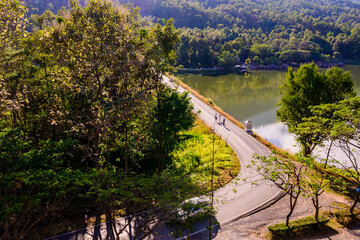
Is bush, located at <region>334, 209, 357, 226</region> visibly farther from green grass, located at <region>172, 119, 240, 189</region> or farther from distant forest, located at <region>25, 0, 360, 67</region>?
distant forest, located at <region>25, 0, 360, 67</region>

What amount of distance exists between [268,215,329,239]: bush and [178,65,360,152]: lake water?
49.8 feet

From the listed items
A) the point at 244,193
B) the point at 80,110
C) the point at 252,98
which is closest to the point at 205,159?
the point at 244,193

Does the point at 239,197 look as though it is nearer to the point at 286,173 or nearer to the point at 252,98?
the point at 286,173

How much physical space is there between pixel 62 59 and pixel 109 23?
3.25 meters

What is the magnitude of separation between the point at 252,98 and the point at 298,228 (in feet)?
136

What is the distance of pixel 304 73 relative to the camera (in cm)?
2291

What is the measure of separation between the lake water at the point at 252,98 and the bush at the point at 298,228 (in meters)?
15.2

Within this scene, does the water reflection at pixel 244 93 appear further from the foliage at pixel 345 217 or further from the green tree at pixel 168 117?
the foliage at pixel 345 217

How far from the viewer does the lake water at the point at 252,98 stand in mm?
35938

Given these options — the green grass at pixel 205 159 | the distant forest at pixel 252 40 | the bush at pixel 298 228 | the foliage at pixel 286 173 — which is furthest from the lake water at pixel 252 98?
the distant forest at pixel 252 40

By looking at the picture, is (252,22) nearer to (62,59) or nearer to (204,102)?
(204,102)

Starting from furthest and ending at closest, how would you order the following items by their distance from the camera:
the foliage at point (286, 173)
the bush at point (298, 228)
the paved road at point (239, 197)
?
the bush at point (298, 228)
the paved road at point (239, 197)
the foliage at point (286, 173)

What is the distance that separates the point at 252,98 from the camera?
53.0 meters

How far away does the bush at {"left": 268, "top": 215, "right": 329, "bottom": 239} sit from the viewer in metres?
13.7
